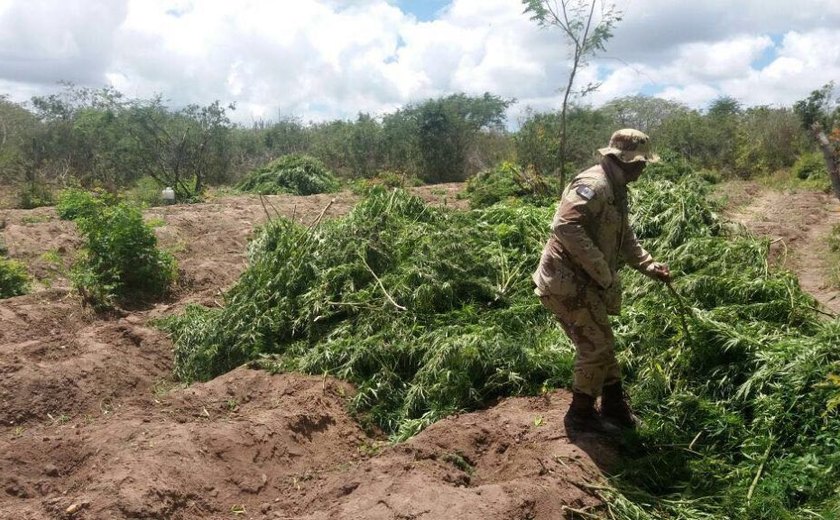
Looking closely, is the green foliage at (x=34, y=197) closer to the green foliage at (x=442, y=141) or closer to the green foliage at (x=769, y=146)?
the green foliage at (x=442, y=141)

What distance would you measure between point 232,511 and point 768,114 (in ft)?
68.9

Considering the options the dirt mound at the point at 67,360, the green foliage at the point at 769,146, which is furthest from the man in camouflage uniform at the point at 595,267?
the green foliage at the point at 769,146

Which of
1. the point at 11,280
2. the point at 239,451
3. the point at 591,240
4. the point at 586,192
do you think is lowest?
the point at 239,451

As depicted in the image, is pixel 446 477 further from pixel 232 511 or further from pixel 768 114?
pixel 768 114

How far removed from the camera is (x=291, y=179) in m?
18.2

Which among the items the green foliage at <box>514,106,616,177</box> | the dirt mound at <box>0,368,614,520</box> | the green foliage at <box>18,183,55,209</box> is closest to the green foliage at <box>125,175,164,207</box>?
the green foliage at <box>18,183,55,209</box>

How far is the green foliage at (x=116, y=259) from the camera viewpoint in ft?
23.9

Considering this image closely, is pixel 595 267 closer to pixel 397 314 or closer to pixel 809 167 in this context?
pixel 397 314

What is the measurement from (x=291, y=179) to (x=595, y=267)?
15484 millimetres

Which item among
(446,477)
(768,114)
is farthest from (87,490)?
(768,114)

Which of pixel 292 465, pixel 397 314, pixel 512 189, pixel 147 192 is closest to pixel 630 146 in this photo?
pixel 397 314

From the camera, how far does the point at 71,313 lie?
6.94m

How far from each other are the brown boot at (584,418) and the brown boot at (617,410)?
9 centimetres

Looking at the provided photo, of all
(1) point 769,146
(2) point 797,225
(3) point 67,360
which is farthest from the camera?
(1) point 769,146
